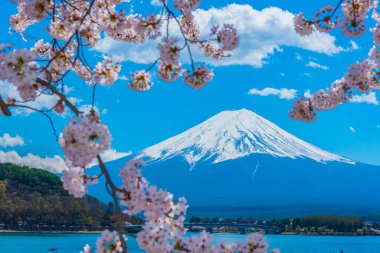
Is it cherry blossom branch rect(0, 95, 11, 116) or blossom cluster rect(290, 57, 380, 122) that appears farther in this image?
blossom cluster rect(290, 57, 380, 122)

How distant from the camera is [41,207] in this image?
85.8m

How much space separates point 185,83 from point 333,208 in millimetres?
190981

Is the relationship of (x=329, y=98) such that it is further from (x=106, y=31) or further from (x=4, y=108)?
(x=4, y=108)

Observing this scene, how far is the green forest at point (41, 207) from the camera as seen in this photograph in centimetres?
8581

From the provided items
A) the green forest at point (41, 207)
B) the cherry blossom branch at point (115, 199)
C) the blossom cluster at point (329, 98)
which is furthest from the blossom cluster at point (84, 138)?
the green forest at point (41, 207)

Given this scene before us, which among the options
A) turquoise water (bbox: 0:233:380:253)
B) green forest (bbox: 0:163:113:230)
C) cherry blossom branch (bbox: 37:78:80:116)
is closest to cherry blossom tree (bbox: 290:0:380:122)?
cherry blossom branch (bbox: 37:78:80:116)

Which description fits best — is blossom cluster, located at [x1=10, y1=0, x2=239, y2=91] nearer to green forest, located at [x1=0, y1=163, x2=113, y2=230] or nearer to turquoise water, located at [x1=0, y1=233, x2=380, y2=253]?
turquoise water, located at [x1=0, y1=233, x2=380, y2=253]

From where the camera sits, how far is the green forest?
8581 cm

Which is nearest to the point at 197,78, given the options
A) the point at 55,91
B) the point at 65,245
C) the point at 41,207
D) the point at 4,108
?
the point at 55,91

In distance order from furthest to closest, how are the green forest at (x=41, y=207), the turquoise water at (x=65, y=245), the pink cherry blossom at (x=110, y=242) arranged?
the green forest at (x=41, y=207) → the turquoise water at (x=65, y=245) → the pink cherry blossom at (x=110, y=242)

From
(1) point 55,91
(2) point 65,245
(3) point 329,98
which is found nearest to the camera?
(1) point 55,91

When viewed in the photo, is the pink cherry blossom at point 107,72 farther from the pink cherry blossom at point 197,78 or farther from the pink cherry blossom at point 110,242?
the pink cherry blossom at point 110,242

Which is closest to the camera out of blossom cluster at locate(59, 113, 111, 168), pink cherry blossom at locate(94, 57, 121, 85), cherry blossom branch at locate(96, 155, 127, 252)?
blossom cluster at locate(59, 113, 111, 168)

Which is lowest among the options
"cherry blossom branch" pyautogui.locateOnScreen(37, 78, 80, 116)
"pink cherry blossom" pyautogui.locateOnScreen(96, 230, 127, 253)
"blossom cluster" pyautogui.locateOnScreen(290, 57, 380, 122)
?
"pink cherry blossom" pyautogui.locateOnScreen(96, 230, 127, 253)
